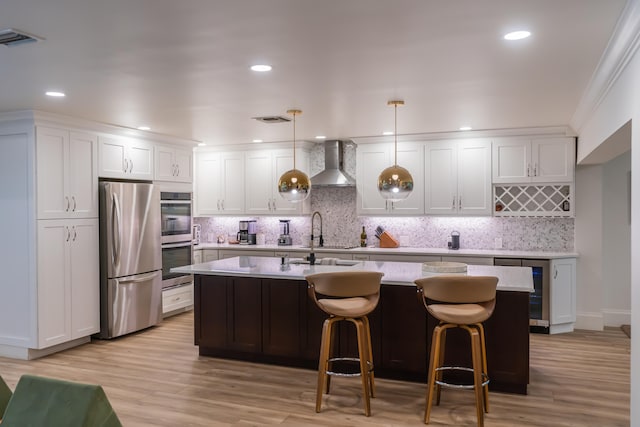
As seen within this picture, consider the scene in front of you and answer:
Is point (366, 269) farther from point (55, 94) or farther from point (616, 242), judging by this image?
point (616, 242)

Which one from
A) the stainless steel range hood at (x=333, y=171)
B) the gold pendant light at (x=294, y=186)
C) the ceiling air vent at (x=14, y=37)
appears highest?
the ceiling air vent at (x=14, y=37)

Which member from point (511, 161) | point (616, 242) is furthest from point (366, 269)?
point (616, 242)

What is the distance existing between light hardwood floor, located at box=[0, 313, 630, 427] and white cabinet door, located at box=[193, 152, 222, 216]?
280 centimetres

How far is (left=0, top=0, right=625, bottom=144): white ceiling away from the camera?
7.79ft

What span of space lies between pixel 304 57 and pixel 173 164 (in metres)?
4.17

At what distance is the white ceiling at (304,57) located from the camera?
7.79ft

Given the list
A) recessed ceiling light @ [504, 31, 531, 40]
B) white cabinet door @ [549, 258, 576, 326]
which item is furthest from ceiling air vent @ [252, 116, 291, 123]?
white cabinet door @ [549, 258, 576, 326]

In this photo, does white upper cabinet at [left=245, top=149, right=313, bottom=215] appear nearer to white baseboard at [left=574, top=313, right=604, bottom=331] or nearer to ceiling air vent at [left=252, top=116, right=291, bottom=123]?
ceiling air vent at [left=252, top=116, right=291, bottom=123]

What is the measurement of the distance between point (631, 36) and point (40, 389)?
3.01 meters

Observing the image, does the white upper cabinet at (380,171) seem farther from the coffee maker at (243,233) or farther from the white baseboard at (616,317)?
the white baseboard at (616,317)

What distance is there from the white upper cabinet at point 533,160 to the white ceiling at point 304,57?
1.08m

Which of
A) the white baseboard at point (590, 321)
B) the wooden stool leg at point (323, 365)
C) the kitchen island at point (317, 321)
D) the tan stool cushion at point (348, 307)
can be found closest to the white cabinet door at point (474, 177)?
the white baseboard at point (590, 321)

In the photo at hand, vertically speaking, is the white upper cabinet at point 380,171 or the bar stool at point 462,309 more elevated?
the white upper cabinet at point 380,171

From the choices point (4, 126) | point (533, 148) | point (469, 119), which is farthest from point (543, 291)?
point (4, 126)
